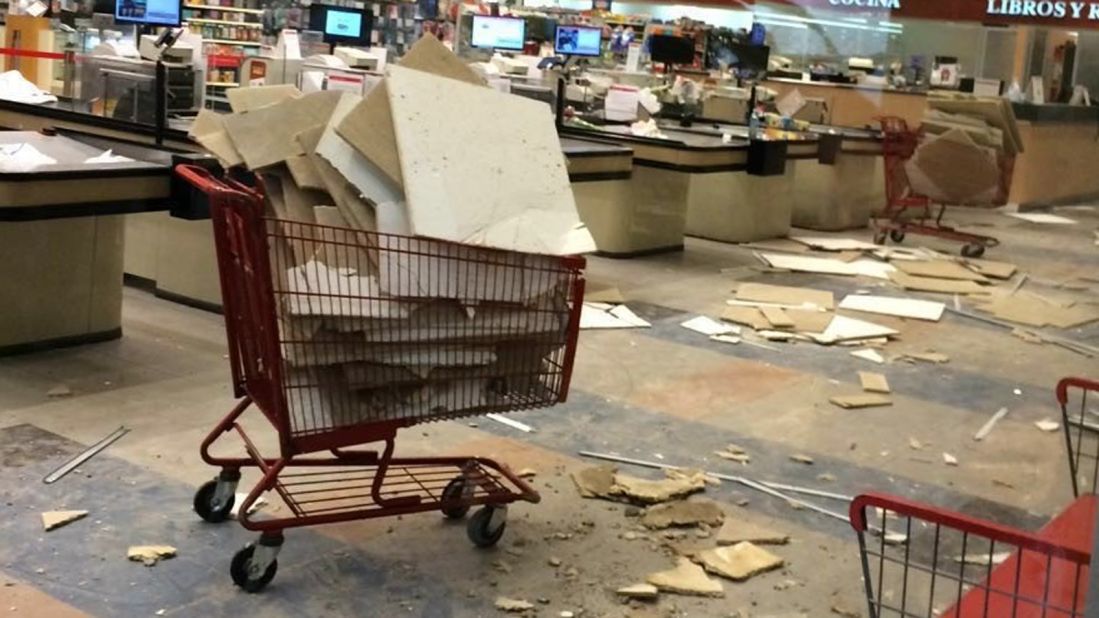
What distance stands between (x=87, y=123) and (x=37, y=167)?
1.91 meters

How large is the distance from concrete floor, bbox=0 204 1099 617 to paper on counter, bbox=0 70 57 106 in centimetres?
127

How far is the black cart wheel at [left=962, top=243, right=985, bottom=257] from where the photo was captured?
9.90 m

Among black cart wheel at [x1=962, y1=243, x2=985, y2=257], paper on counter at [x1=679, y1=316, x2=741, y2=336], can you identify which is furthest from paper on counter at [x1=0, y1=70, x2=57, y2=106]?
black cart wheel at [x1=962, y1=243, x2=985, y2=257]

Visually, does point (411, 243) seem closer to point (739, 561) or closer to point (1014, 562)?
point (739, 561)

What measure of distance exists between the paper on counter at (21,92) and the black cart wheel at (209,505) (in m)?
3.93

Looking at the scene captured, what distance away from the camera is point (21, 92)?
22.4ft

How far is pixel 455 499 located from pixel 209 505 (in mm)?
676

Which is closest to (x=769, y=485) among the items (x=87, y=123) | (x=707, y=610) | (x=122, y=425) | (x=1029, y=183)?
(x=707, y=610)

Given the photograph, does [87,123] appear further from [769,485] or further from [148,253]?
[769,485]

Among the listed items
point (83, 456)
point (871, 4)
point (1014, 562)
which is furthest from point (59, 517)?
point (871, 4)

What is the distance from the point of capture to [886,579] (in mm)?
3738

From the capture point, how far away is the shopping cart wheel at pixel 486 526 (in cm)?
349

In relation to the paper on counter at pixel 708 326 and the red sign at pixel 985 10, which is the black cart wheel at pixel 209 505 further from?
the red sign at pixel 985 10

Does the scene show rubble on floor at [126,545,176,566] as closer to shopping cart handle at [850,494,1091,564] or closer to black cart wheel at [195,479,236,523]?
black cart wheel at [195,479,236,523]
